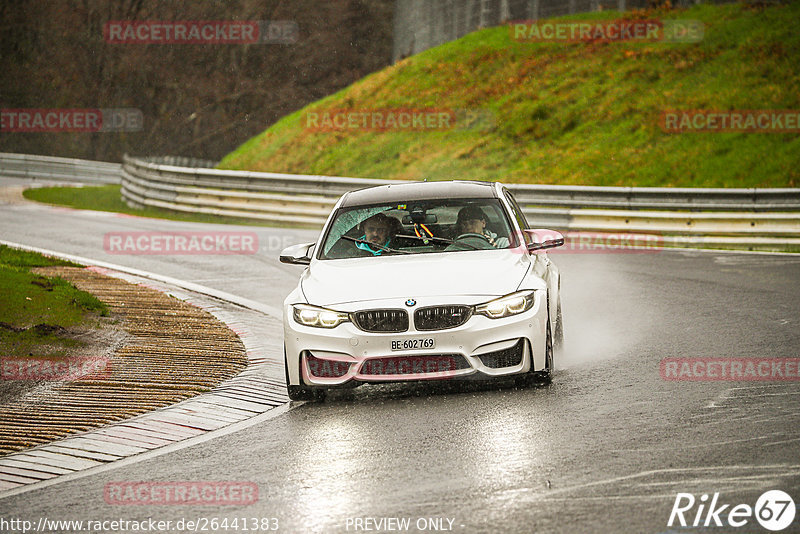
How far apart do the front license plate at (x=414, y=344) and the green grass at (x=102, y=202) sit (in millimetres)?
17479

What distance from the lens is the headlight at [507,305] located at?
830 centimetres

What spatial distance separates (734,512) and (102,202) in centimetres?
2837

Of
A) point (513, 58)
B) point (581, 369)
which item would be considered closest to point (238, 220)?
point (513, 58)

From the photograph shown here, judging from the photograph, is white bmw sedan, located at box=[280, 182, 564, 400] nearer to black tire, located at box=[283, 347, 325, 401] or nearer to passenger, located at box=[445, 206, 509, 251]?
black tire, located at box=[283, 347, 325, 401]

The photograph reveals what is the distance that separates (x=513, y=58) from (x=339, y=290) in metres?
30.6

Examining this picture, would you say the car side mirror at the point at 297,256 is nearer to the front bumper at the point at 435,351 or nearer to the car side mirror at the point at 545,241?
the front bumper at the point at 435,351

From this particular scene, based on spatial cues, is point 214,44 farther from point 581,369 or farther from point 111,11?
point 581,369

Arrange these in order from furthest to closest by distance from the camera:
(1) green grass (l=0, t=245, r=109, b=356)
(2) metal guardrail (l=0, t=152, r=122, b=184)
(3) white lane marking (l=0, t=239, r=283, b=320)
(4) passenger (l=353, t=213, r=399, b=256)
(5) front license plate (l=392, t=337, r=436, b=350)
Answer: (2) metal guardrail (l=0, t=152, r=122, b=184)
(3) white lane marking (l=0, t=239, r=283, b=320)
(1) green grass (l=0, t=245, r=109, b=356)
(4) passenger (l=353, t=213, r=399, b=256)
(5) front license plate (l=392, t=337, r=436, b=350)

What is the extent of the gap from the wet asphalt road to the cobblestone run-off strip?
424mm

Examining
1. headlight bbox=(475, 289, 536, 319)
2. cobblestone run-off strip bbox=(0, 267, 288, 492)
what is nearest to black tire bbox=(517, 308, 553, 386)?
headlight bbox=(475, 289, 536, 319)

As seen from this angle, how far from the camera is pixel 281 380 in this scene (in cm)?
951

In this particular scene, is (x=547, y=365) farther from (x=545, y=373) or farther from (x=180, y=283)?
(x=180, y=283)

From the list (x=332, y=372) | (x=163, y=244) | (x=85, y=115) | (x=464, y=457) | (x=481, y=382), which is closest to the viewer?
(x=464, y=457)

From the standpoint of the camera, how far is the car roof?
983 centimetres
